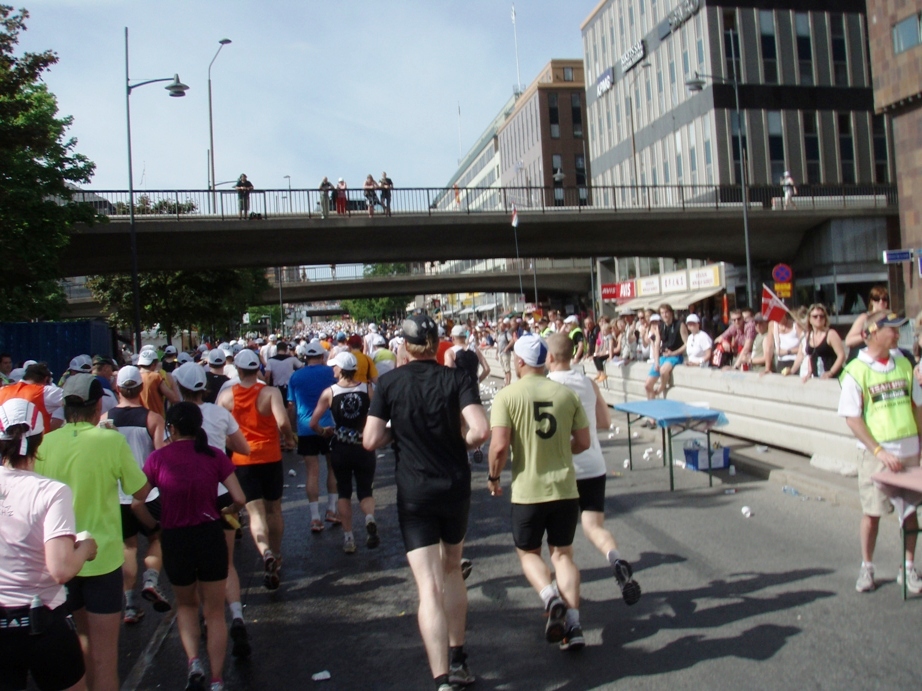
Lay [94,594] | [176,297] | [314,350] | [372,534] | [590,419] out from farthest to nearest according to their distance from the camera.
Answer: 1. [176,297]
2. [314,350]
3. [372,534]
4. [590,419]
5. [94,594]

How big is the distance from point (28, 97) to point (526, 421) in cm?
1907

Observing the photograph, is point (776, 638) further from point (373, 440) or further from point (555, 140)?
point (555, 140)

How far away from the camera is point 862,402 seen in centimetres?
561

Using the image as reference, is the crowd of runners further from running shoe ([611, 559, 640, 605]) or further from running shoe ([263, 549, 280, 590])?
running shoe ([263, 549, 280, 590])

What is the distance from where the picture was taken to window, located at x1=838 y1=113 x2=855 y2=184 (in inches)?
1785

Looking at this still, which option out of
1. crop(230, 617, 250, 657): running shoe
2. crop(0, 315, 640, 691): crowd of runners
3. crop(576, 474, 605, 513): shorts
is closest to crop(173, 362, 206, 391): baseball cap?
crop(0, 315, 640, 691): crowd of runners

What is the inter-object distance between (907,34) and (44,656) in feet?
114

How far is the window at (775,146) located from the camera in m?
44.2

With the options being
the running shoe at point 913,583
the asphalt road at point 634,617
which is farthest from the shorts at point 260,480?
the running shoe at point 913,583

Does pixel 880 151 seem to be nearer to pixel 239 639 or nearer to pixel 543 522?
pixel 543 522

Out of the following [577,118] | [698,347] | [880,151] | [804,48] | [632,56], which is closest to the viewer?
[698,347]

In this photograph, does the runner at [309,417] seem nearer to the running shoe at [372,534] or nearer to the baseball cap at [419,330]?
the running shoe at [372,534]

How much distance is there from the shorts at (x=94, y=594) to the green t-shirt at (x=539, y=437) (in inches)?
86.0

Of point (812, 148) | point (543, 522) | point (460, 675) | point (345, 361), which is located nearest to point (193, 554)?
point (460, 675)
